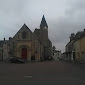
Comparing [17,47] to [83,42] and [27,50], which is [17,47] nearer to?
[27,50]

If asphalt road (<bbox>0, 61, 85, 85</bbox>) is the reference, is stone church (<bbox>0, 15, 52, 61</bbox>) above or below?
above

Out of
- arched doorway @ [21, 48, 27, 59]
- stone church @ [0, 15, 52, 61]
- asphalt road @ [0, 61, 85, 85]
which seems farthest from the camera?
arched doorway @ [21, 48, 27, 59]

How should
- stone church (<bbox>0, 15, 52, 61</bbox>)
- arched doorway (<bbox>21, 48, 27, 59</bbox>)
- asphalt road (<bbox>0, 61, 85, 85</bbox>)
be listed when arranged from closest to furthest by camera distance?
1. asphalt road (<bbox>0, 61, 85, 85</bbox>)
2. stone church (<bbox>0, 15, 52, 61</bbox>)
3. arched doorway (<bbox>21, 48, 27, 59</bbox>)

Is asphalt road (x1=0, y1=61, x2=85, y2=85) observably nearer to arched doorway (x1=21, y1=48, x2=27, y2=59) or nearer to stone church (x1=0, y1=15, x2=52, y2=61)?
stone church (x1=0, y1=15, x2=52, y2=61)

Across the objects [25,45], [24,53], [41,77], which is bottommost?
[41,77]

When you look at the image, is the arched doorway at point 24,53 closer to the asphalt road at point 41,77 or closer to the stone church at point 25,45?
the stone church at point 25,45

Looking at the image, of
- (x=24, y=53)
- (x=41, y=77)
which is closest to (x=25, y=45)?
(x=24, y=53)

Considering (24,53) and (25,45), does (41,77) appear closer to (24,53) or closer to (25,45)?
(24,53)

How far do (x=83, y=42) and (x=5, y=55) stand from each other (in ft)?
81.4

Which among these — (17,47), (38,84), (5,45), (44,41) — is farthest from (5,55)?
(38,84)

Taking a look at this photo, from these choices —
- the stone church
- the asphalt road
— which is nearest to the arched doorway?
the stone church

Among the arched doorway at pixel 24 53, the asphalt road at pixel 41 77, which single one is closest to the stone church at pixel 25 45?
the arched doorway at pixel 24 53

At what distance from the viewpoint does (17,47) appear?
58.9 meters

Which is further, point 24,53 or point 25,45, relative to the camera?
point 25,45
